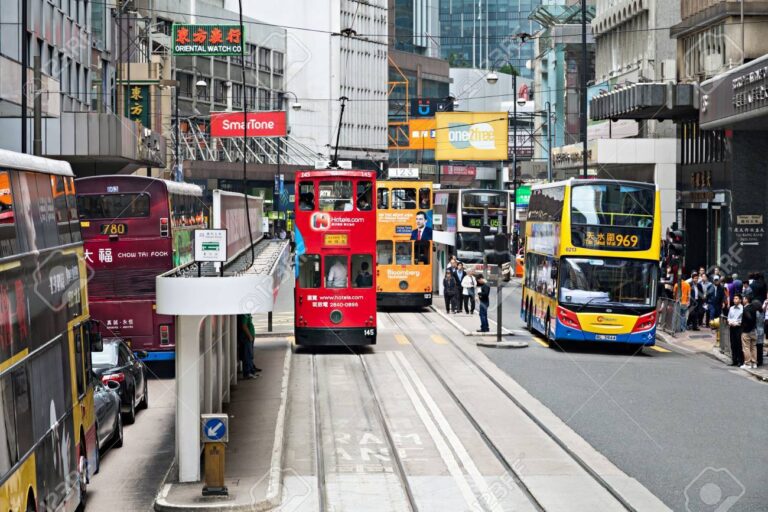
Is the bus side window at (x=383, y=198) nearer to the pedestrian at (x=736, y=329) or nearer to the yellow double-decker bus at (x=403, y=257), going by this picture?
the yellow double-decker bus at (x=403, y=257)

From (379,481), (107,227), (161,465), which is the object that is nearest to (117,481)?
(161,465)

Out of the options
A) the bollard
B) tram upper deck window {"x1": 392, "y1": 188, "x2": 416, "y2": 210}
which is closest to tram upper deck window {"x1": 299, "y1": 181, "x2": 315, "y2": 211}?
tram upper deck window {"x1": 392, "y1": 188, "x2": 416, "y2": 210}

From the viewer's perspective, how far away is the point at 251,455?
17953 mm

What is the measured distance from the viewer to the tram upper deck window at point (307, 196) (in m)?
30.3

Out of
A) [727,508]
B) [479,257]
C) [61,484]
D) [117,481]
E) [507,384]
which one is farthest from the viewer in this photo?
[479,257]

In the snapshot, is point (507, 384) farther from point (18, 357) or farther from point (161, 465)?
point (18, 357)

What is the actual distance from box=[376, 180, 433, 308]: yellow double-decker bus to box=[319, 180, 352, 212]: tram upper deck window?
1350cm

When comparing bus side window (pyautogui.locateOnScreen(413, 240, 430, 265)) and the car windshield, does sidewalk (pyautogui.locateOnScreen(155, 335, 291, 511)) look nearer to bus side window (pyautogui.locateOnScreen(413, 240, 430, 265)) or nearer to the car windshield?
the car windshield

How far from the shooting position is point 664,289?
125 feet

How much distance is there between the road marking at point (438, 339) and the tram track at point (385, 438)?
223 inches

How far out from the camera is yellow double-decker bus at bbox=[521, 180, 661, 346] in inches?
1179

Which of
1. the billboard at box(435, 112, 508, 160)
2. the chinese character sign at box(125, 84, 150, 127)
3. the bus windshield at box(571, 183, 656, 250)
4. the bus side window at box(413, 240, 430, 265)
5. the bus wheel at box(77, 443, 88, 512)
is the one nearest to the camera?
the bus wheel at box(77, 443, 88, 512)

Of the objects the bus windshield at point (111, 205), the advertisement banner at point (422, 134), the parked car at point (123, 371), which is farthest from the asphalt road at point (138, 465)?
the advertisement banner at point (422, 134)

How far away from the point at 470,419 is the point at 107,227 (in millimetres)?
8769
